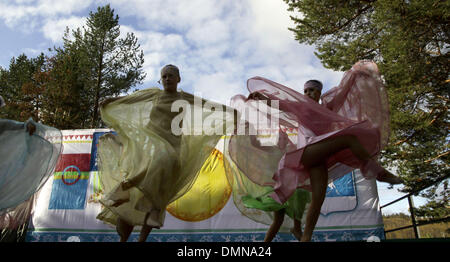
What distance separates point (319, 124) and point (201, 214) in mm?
3346

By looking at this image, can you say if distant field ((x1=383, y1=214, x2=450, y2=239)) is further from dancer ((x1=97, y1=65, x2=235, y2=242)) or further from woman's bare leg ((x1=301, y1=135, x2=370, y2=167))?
dancer ((x1=97, y1=65, x2=235, y2=242))

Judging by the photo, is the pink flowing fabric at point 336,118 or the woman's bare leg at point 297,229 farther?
the woman's bare leg at point 297,229

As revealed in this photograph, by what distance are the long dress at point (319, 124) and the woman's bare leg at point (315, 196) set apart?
118 millimetres

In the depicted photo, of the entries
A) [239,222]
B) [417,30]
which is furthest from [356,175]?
[417,30]

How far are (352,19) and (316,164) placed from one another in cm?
716

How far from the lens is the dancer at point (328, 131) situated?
2176mm

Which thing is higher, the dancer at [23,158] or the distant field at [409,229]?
the dancer at [23,158]

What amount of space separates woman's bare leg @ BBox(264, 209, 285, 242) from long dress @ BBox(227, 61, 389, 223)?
0.21 meters

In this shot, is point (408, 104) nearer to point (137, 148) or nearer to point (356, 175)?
point (356, 175)

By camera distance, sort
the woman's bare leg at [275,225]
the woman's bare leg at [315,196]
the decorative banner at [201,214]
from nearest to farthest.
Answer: the woman's bare leg at [315,196], the woman's bare leg at [275,225], the decorative banner at [201,214]

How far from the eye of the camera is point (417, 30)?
21.5 ft

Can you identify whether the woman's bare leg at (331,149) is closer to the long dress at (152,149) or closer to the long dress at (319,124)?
the long dress at (319,124)

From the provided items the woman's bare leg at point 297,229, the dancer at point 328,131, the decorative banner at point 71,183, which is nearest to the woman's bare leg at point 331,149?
the dancer at point 328,131

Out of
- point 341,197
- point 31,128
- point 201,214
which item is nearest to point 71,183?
point 31,128
